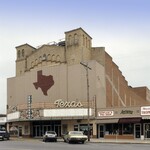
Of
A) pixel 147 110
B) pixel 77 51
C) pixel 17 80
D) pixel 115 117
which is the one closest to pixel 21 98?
pixel 17 80

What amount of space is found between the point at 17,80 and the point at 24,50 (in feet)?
23.1

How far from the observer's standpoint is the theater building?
196 feet

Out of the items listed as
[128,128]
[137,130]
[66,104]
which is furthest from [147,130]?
[66,104]

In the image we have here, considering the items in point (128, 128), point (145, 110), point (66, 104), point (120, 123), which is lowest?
point (128, 128)

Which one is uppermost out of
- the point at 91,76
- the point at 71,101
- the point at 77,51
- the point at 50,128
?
the point at 77,51

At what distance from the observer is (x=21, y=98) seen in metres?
73.6

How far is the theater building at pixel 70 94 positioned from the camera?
59625 millimetres

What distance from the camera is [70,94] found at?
66.0 meters

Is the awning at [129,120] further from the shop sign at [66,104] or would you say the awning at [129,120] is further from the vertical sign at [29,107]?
the vertical sign at [29,107]

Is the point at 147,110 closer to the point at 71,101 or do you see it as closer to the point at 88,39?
the point at 71,101

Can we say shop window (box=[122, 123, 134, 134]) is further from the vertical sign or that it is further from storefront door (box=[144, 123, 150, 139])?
the vertical sign

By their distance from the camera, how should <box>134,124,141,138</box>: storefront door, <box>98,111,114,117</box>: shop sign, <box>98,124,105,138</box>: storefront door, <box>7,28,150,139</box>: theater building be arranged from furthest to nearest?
<box>98,124,105,138</box>: storefront door → <box>98,111,114,117</box>: shop sign → <box>7,28,150,139</box>: theater building → <box>134,124,141,138</box>: storefront door

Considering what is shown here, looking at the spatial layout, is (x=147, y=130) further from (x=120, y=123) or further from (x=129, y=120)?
(x=120, y=123)

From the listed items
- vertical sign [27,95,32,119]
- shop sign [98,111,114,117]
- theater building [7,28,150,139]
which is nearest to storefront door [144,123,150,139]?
theater building [7,28,150,139]
